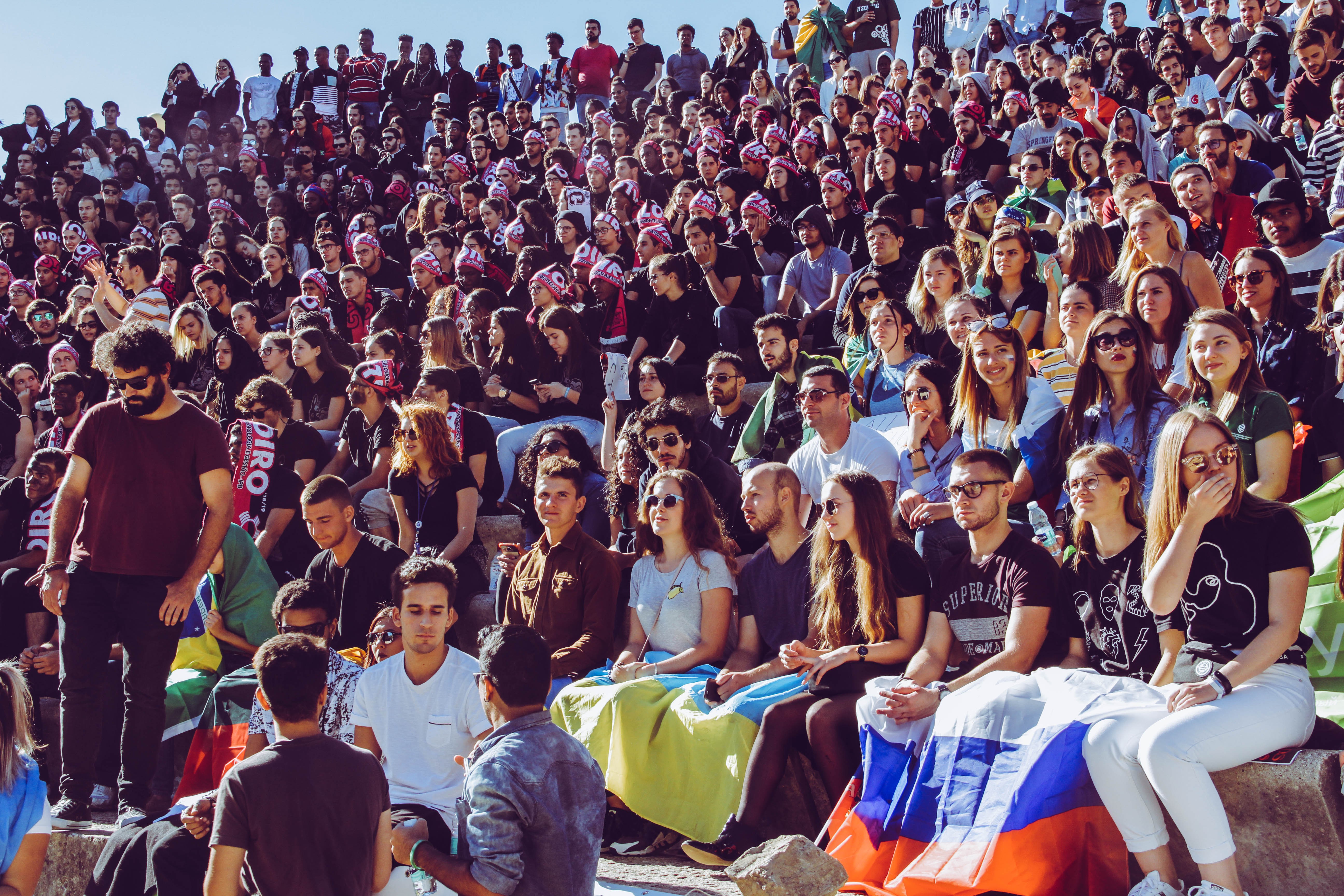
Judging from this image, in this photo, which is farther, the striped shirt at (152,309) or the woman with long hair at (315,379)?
the striped shirt at (152,309)

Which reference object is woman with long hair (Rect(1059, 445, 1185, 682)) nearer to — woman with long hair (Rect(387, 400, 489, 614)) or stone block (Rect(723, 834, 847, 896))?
stone block (Rect(723, 834, 847, 896))

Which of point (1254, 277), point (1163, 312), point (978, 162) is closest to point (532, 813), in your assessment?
point (1163, 312)

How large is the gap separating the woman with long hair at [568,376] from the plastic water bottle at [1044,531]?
10.9 feet

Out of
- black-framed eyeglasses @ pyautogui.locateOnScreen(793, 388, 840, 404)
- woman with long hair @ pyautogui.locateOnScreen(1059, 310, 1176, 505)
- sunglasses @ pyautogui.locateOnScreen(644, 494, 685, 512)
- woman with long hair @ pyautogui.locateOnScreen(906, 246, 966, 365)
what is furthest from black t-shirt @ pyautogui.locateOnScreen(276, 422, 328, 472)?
woman with long hair @ pyautogui.locateOnScreen(1059, 310, 1176, 505)

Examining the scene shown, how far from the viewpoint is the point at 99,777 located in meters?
4.75

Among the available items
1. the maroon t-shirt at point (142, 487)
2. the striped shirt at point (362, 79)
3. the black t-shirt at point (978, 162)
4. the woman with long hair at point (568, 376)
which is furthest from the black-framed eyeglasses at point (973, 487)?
the striped shirt at point (362, 79)

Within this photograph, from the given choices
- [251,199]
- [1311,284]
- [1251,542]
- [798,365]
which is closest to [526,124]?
[251,199]

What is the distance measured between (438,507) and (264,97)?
12674mm

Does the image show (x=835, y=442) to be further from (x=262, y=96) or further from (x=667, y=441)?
(x=262, y=96)

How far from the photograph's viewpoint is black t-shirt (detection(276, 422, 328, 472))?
6.85 metres

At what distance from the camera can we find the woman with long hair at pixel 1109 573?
3.63 m

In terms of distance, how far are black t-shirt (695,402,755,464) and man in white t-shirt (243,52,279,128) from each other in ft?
40.7

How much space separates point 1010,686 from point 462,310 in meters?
5.90

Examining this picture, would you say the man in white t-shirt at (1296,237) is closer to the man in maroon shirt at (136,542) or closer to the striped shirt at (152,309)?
the man in maroon shirt at (136,542)
